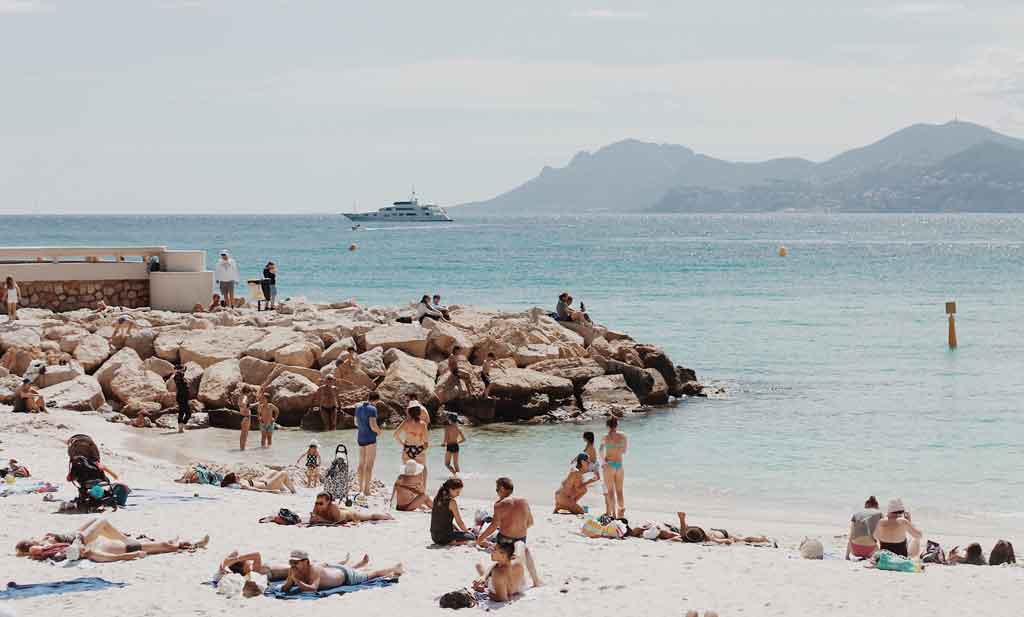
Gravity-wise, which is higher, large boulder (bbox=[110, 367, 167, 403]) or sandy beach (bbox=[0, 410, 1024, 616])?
large boulder (bbox=[110, 367, 167, 403])

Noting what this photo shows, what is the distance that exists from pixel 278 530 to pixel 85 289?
18.0 metres

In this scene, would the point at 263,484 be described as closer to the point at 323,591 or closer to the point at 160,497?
the point at 160,497

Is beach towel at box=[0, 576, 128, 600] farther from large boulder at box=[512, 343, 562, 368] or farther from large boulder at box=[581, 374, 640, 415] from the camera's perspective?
large boulder at box=[512, 343, 562, 368]

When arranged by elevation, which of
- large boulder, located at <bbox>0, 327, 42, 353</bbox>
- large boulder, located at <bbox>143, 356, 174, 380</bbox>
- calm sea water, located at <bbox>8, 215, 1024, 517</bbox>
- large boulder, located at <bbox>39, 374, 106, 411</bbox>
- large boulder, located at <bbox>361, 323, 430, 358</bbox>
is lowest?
calm sea water, located at <bbox>8, 215, 1024, 517</bbox>

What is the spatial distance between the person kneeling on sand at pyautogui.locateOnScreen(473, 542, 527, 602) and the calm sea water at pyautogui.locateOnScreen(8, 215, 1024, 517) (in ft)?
22.1

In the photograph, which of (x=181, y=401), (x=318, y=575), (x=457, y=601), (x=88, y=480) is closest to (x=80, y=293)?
(x=181, y=401)

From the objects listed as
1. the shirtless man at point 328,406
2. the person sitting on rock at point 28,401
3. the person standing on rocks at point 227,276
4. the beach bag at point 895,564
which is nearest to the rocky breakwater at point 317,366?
the shirtless man at point 328,406

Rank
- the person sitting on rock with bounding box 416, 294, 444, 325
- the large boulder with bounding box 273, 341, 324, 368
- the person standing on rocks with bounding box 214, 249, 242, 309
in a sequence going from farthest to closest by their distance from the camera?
the person standing on rocks with bounding box 214, 249, 242, 309, the person sitting on rock with bounding box 416, 294, 444, 325, the large boulder with bounding box 273, 341, 324, 368

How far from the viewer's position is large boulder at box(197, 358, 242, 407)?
21.3 m

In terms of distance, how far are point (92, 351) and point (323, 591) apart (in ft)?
46.6

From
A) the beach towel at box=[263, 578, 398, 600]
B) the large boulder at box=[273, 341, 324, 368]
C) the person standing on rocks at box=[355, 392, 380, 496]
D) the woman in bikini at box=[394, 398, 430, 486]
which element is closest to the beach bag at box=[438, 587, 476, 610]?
the beach towel at box=[263, 578, 398, 600]

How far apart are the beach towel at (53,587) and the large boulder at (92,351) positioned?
1295 centimetres

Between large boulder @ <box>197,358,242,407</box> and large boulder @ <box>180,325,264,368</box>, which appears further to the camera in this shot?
large boulder @ <box>180,325,264,368</box>

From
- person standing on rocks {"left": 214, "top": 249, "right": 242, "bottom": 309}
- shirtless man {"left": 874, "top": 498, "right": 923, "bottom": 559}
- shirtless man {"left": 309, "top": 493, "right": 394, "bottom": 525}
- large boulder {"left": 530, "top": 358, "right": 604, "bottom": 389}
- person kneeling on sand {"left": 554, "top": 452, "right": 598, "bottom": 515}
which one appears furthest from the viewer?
person standing on rocks {"left": 214, "top": 249, "right": 242, "bottom": 309}
